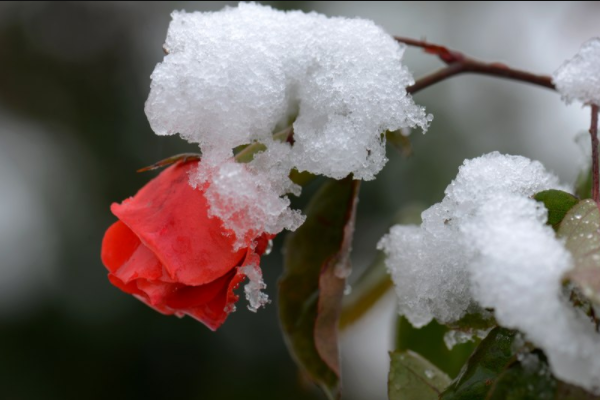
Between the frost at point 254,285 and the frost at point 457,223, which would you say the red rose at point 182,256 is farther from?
the frost at point 457,223

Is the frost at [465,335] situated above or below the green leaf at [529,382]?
below

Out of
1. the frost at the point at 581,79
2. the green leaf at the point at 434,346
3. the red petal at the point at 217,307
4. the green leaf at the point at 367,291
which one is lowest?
the green leaf at the point at 434,346

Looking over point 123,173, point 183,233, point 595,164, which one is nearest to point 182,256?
point 183,233

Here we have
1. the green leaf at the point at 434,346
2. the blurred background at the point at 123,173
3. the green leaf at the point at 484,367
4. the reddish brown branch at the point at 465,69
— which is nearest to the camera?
the green leaf at the point at 484,367

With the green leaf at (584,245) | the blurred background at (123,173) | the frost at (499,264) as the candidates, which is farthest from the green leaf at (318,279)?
the blurred background at (123,173)

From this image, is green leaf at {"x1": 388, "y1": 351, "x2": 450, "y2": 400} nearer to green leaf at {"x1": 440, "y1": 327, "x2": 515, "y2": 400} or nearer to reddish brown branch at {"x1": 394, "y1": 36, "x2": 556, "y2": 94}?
green leaf at {"x1": 440, "y1": 327, "x2": 515, "y2": 400}

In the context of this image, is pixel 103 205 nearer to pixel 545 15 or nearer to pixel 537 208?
pixel 545 15

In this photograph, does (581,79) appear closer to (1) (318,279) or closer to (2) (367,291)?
(1) (318,279)
